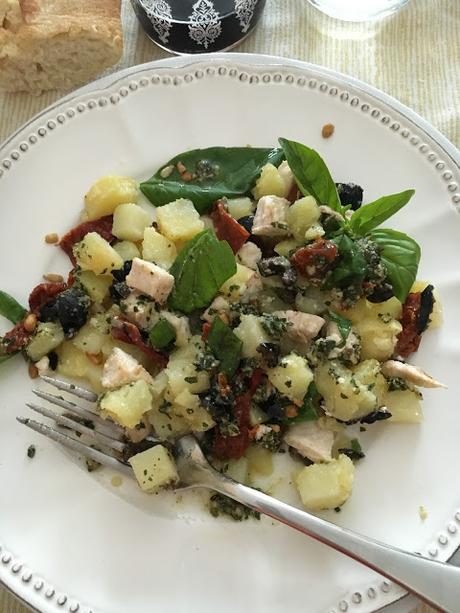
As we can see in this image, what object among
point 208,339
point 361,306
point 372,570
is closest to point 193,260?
point 208,339

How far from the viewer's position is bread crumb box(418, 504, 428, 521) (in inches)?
69.4

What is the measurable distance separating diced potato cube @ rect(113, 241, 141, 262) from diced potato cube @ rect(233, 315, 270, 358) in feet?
1.30

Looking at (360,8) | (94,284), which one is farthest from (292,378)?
(360,8)

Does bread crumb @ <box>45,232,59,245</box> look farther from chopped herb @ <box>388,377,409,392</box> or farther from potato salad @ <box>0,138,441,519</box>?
chopped herb @ <box>388,377,409,392</box>

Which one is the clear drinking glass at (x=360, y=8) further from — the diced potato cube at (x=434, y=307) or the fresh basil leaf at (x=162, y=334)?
the fresh basil leaf at (x=162, y=334)

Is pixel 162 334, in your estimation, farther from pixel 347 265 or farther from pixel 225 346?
pixel 347 265

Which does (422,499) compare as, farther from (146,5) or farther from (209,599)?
(146,5)

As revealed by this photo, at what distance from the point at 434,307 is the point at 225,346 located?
60 cm

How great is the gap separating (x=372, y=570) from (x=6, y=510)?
93 centimetres

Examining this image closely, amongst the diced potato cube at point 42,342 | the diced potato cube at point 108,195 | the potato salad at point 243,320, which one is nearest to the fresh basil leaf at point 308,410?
the potato salad at point 243,320

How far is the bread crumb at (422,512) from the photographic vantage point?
5.78ft

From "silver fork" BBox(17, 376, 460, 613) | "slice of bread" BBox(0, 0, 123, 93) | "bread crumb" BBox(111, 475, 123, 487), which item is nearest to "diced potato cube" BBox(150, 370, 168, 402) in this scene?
"silver fork" BBox(17, 376, 460, 613)

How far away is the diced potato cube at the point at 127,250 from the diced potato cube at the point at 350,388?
0.63 m

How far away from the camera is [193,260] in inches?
75.2
